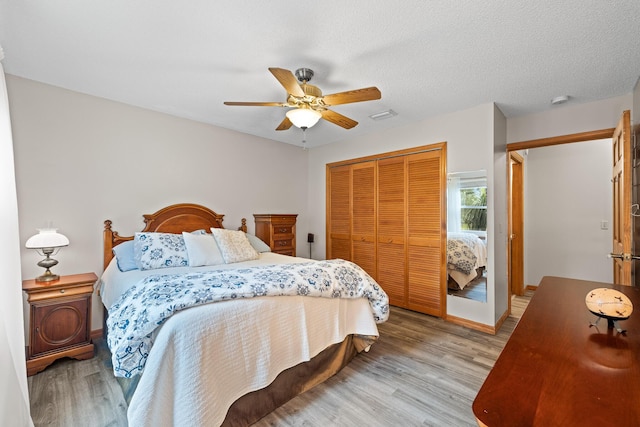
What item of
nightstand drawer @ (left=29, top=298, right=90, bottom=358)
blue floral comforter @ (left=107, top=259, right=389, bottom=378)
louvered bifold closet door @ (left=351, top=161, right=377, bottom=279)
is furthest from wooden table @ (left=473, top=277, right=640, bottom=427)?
nightstand drawer @ (left=29, top=298, right=90, bottom=358)

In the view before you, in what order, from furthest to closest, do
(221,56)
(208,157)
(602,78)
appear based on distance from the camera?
(208,157) < (602,78) < (221,56)

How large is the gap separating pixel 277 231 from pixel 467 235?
8.25 feet

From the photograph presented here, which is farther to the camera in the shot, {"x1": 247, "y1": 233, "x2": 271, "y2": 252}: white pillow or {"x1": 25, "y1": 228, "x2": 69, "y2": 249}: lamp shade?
{"x1": 247, "y1": 233, "x2": 271, "y2": 252}: white pillow

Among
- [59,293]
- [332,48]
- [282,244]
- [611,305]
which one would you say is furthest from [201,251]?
[611,305]

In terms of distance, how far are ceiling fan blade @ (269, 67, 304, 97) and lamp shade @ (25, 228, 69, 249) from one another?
7.43 ft

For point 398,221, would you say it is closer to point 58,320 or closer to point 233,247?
point 233,247

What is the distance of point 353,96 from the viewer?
6.92 feet

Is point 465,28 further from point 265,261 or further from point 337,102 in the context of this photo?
point 265,261

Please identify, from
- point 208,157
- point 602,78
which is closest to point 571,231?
point 602,78

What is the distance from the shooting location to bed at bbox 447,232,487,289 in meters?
3.16

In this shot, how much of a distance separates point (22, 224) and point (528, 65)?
14.8ft

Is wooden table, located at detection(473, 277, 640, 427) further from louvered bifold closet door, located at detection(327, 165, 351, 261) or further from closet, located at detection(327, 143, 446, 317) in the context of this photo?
louvered bifold closet door, located at detection(327, 165, 351, 261)

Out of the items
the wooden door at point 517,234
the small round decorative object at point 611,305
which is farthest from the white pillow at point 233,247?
the wooden door at point 517,234

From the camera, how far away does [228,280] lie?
1.92 m
